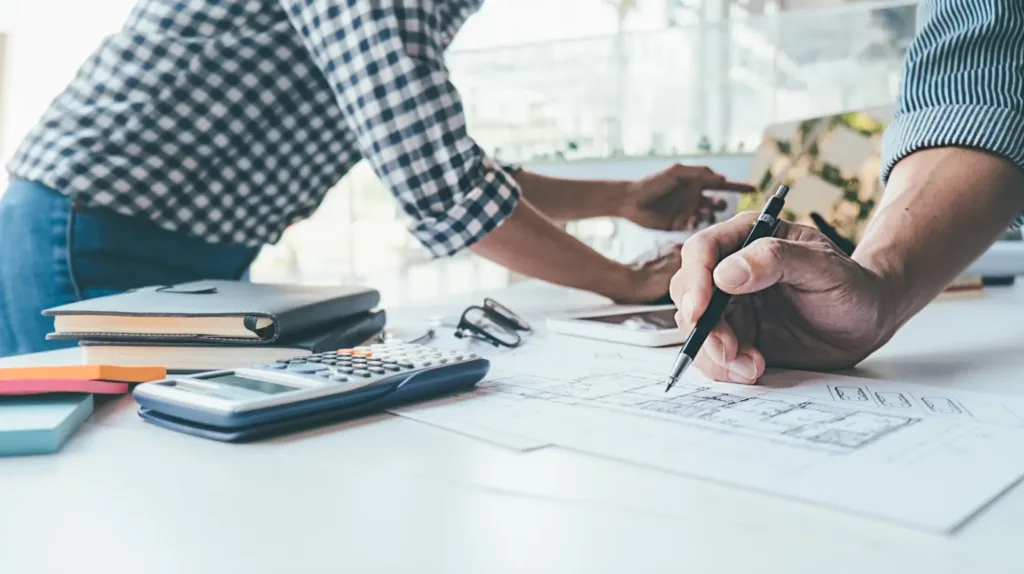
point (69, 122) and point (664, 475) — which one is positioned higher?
point (69, 122)

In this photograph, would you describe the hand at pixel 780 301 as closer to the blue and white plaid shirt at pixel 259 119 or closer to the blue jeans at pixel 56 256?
the blue and white plaid shirt at pixel 259 119

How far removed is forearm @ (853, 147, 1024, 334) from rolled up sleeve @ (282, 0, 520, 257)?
427 mm

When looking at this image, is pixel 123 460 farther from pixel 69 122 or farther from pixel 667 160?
pixel 667 160

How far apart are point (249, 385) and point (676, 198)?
1037mm

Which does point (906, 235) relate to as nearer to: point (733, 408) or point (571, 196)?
point (733, 408)

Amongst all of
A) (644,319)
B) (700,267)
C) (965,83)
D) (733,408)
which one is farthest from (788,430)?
(965,83)

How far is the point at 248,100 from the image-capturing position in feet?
3.42

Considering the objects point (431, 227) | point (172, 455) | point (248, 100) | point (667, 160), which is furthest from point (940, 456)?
point (667, 160)

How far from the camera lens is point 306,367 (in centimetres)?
48

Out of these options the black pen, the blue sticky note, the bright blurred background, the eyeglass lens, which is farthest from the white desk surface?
the bright blurred background

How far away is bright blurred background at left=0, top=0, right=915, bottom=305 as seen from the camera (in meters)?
1.58

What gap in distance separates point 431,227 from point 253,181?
0.33 metres

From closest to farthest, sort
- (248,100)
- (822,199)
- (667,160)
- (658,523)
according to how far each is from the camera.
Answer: (658,523) < (248,100) < (822,199) < (667,160)

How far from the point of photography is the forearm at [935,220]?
602 mm
